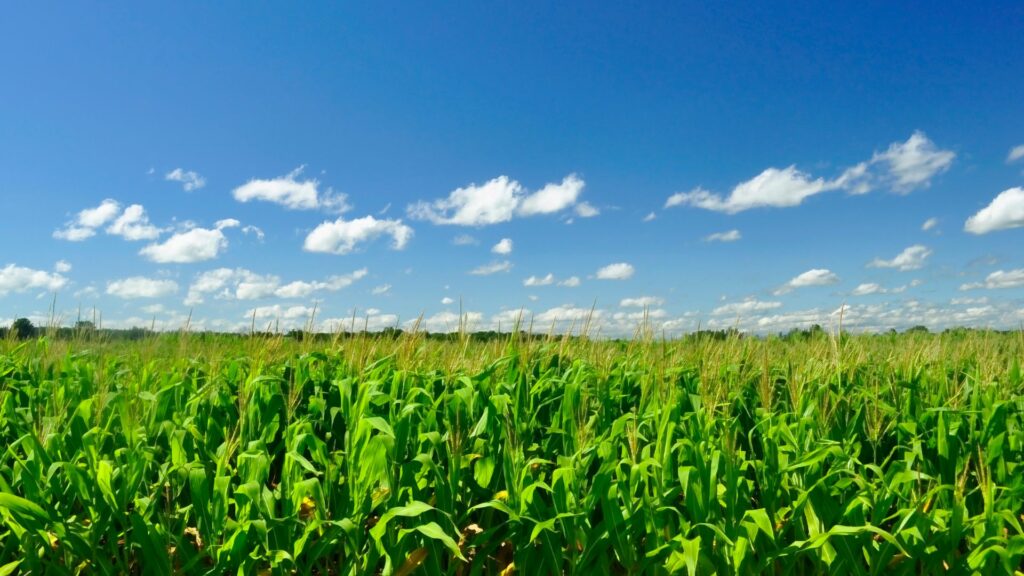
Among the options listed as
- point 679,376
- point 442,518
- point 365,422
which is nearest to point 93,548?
point 365,422

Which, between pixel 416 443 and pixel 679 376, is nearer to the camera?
pixel 416 443

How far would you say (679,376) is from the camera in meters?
5.39

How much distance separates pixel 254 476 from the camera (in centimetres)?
321

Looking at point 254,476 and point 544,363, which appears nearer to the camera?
point 254,476

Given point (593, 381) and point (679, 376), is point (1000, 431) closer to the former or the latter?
point (679, 376)

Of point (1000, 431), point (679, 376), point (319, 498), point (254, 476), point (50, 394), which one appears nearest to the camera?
point (319, 498)

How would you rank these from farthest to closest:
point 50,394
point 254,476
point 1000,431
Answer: point 50,394
point 1000,431
point 254,476

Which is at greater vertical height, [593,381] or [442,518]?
[593,381]

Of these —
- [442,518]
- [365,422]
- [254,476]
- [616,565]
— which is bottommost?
[616,565]

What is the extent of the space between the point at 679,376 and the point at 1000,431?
2.08m

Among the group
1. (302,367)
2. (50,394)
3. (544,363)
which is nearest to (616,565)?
(544,363)

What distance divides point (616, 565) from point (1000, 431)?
8.40ft

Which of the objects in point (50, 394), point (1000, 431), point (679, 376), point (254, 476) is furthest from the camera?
point (679, 376)

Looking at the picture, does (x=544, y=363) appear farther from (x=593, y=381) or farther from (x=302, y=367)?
(x=302, y=367)
